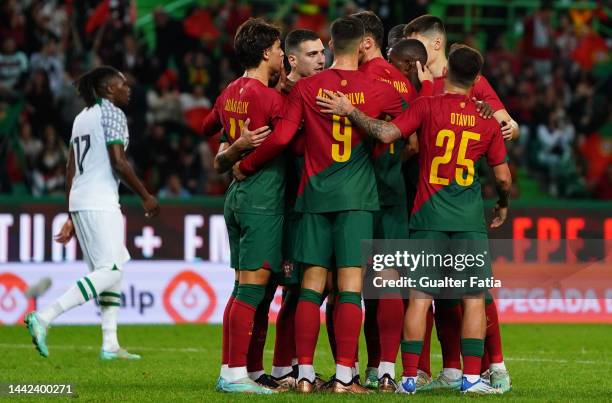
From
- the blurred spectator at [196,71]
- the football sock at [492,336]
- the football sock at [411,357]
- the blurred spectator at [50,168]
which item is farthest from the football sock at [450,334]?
the blurred spectator at [196,71]

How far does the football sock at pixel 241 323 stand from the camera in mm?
7957

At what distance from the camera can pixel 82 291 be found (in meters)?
10.7

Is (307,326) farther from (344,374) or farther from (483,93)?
(483,93)

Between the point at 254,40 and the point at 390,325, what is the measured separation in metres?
1.95

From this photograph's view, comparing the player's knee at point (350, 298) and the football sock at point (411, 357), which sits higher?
the player's knee at point (350, 298)

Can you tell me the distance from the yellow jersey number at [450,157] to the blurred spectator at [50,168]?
30.4ft

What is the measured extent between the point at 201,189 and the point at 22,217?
3.19m

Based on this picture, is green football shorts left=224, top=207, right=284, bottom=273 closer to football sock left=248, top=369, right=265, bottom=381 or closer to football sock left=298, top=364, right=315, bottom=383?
football sock left=298, top=364, right=315, bottom=383

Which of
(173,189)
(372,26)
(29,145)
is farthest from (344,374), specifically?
(29,145)

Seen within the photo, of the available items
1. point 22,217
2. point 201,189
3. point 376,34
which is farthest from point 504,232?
point 376,34

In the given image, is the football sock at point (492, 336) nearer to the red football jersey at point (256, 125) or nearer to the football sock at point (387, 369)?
the football sock at point (387, 369)

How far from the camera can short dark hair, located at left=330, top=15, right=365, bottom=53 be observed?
307 inches

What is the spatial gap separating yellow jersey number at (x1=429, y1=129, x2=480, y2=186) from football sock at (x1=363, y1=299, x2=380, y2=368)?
42.8 inches

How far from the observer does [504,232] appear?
49.5 ft
